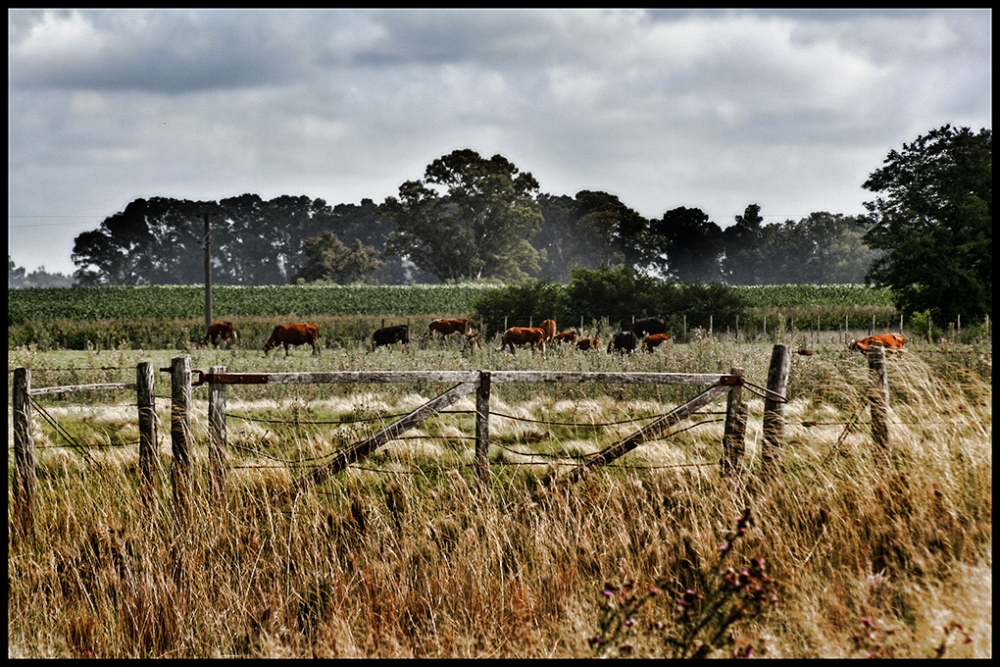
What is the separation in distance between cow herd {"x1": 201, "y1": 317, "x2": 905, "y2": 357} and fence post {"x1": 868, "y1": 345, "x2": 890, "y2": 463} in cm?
837

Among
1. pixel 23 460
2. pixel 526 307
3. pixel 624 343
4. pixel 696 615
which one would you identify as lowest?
pixel 696 615

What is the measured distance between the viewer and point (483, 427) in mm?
5895

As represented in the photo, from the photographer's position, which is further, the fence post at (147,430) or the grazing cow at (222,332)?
the grazing cow at (222,332)

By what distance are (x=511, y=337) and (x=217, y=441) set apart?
37.1 feet

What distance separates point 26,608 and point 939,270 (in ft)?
72.6

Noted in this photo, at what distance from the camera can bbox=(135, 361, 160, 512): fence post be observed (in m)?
5.97

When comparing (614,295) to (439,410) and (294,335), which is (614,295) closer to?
(294,335)

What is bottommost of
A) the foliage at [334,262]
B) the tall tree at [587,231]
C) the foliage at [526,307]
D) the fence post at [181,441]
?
the fence post at [181,441]

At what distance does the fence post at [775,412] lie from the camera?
18.5ft

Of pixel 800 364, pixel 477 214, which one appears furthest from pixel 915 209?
pixel 477 214

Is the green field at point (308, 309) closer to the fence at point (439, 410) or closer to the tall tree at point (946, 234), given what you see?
the tall tree at point (946, 234)

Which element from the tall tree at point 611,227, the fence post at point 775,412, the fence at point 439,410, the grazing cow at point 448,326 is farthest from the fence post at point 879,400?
the tall tree at point 611,227

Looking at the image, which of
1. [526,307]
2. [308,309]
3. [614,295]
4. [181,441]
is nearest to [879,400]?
[181,441]

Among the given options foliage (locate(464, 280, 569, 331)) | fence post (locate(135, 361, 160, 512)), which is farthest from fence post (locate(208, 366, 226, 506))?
foliage (locate(464, 280, 569, 331))
